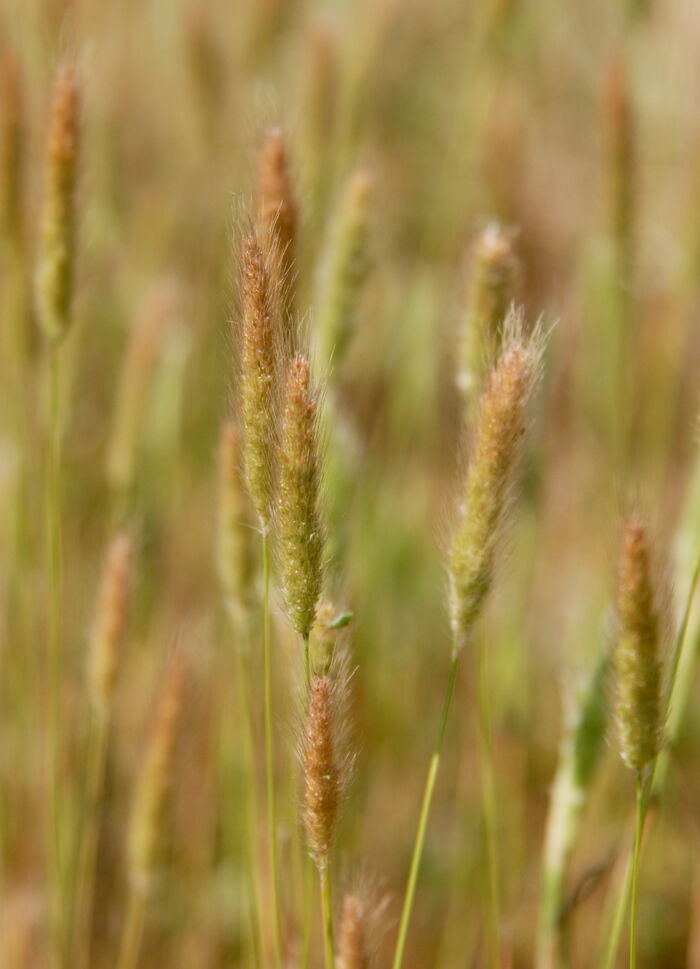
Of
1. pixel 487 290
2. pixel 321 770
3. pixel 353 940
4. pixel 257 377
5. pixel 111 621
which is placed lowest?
pixel 353 940

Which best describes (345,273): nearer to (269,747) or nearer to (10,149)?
(10,149)

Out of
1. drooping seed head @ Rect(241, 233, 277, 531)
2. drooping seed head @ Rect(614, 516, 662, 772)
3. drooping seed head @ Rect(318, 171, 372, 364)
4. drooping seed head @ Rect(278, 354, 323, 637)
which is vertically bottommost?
drooping seed head @ Rect(614, 516, 662, 772)

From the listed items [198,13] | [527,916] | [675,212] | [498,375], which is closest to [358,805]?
[527,916]

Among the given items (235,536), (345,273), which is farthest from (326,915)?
(345,273)

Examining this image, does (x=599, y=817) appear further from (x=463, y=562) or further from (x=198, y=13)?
(x=198, y=13)

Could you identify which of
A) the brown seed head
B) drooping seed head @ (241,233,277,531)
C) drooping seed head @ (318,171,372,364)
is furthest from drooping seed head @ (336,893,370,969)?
the brown seed head

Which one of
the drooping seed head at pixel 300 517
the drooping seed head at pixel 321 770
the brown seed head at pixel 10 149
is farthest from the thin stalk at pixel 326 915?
the brown seed head at pixel 10 149

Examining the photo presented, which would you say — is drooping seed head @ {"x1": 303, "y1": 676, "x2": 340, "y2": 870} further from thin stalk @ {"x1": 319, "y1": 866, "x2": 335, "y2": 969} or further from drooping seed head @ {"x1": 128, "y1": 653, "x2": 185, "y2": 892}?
drooping seed head @ {"x1": 128, "y1": 653, "x2": 185, "y2": 892}
